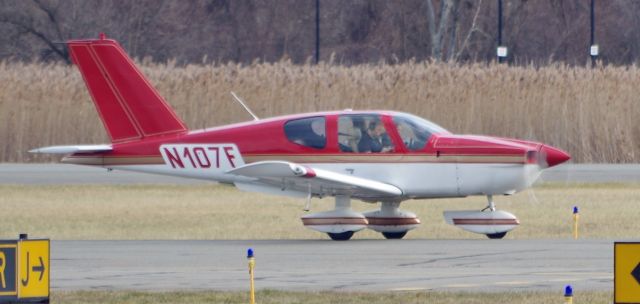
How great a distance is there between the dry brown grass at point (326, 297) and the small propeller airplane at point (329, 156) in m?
4.58

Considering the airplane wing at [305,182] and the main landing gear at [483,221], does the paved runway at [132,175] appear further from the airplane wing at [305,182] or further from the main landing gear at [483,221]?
the airplane wing at [305,182]

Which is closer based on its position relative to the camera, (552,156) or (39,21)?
(552,156)

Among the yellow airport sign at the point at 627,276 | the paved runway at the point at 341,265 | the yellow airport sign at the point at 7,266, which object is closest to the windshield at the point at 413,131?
the paved runway at the point at 341,265

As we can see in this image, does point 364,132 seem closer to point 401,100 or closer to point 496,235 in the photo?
point 496,235

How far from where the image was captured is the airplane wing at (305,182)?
16.8 meters

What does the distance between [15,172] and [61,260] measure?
46.8 feet

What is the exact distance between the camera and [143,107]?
18391 millimetres

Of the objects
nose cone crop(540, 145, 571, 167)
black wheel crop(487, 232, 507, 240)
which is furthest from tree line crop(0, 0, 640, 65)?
nose cone crop(540, 145, 571, 167)

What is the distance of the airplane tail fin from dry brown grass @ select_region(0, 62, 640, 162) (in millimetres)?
13278

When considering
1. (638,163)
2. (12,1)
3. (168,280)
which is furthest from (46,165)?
(12,1)

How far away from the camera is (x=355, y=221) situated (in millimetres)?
17219

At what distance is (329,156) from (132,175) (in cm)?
1251

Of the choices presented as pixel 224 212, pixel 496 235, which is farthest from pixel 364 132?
pixel 224 212

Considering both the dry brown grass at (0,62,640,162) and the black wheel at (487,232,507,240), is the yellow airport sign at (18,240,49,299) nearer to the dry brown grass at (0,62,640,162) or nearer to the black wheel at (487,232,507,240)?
the black wheel at (487,232,507,240)
